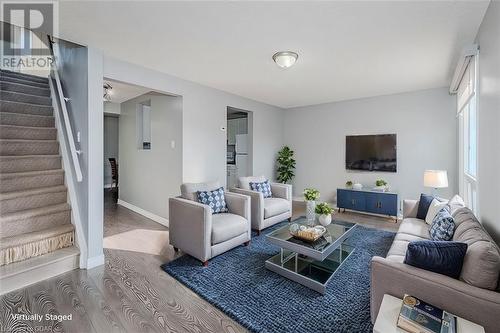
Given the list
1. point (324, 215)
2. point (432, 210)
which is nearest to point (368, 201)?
point (432, 210)

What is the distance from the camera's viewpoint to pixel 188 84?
3.83 m

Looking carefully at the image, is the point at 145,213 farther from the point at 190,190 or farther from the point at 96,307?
the point at 96,307

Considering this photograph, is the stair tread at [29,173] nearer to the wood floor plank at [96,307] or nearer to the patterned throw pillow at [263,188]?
the wood floor plank at [96,307]

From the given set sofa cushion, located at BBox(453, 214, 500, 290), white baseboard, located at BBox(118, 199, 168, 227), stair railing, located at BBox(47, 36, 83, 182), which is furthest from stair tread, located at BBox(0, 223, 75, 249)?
sofa cushion, located at BBox(453, 214, 500, 290)

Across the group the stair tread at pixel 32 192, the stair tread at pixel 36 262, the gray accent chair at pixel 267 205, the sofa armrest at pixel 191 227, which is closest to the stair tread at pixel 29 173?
the stair tread at pixel 32 192

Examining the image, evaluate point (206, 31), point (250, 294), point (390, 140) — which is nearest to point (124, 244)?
point (250, 294)

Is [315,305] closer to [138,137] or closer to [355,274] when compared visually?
[355,274]

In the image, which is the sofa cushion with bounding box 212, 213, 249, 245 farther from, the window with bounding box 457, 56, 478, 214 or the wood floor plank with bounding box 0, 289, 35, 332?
the window with bounding box 457, 56, 478, 214

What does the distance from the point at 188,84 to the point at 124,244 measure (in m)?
2.62

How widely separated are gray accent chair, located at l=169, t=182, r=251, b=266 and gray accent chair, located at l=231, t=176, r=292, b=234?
456mm

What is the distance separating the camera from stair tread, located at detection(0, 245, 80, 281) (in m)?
2.15

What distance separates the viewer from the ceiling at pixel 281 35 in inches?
75.9

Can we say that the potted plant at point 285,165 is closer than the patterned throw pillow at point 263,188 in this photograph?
No

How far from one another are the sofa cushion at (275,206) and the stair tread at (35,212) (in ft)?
8.73
